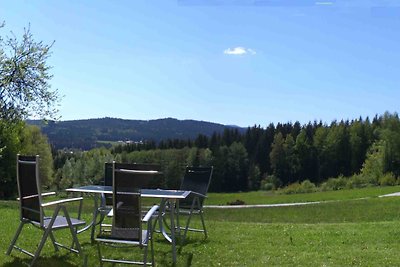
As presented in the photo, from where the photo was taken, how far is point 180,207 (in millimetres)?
8070

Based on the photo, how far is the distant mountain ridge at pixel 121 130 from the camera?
164625 millimetres

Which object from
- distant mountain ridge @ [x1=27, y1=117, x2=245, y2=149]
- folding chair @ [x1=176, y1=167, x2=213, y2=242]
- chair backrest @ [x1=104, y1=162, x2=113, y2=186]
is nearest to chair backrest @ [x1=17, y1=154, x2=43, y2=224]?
chair backrest @ [x1=104, y1=162, x2=113, y2=186]

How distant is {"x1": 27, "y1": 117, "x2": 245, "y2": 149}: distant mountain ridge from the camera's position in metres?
165

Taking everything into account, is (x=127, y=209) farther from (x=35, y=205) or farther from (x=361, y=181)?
(x=361, y=181)

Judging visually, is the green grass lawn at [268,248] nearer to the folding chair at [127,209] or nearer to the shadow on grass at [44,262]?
the shadow on grass at [44,262]

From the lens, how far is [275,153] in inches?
3804

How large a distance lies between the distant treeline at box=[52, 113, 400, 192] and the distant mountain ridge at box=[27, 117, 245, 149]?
57.5 metres

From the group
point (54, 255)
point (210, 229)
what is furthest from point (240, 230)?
point (54, 255)

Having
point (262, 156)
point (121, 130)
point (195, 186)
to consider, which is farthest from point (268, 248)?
point (121, 130)

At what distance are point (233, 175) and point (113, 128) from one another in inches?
3991

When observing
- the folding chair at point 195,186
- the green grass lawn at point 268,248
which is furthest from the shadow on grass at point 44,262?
the folding chair at point 195,186

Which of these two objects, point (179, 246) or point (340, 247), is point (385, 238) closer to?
point (340, 247)

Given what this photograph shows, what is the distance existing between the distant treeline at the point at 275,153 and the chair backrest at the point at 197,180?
2999 inches

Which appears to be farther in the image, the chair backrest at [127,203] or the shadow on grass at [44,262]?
the shadow on grass at [44,262]
